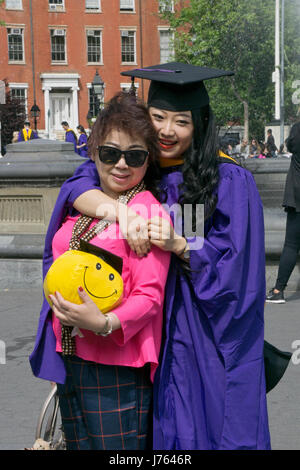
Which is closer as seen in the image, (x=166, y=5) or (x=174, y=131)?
(x=174, y=131)

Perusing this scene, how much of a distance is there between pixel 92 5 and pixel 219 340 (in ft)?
178

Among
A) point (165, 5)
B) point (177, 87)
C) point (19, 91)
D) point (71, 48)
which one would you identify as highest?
point (165, 5)

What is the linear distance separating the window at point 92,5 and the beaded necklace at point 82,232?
53629mm

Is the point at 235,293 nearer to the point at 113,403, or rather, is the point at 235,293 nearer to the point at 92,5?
the point at 113,403

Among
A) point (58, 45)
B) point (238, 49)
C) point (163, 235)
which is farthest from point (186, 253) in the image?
point (58, 45)

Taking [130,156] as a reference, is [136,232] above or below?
below

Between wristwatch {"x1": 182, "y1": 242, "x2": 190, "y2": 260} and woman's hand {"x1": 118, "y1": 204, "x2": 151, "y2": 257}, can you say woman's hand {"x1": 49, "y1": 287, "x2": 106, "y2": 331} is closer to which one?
woman's hand {"x1": 118, "y1": 204, "x2": 151, "y2": 257}

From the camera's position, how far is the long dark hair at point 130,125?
111 inches

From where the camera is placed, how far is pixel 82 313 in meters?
2.57

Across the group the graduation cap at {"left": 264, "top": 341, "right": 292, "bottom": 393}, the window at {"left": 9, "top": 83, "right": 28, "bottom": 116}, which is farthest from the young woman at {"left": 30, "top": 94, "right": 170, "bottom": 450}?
the window at {"left": 9, "top": 83, "right": 28, "bottom": 116}

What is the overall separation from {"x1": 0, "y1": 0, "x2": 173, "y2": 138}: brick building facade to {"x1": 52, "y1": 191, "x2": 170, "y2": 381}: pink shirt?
1938 inches

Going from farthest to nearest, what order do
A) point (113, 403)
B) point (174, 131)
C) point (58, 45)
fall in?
point (58, 45) < point (174, 131) < point (113, 403)

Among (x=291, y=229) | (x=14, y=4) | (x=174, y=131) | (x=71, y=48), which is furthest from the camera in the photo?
(x=71, y=48)

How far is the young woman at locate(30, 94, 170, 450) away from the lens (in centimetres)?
271
